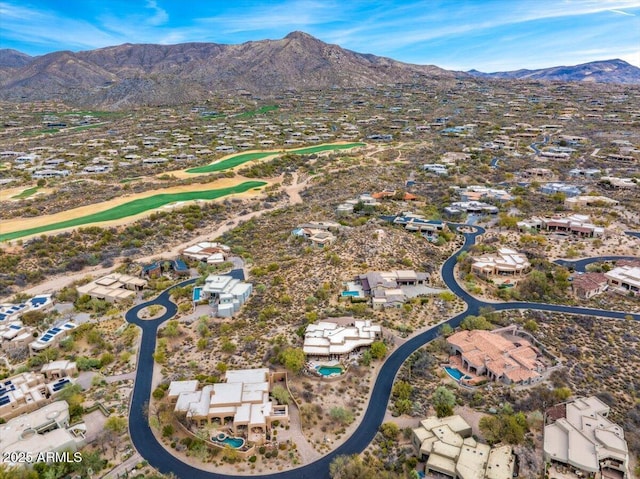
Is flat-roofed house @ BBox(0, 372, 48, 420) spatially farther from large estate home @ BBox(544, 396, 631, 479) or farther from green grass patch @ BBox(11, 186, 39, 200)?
green grass patch @ BBox(11, 186, 39, 200)

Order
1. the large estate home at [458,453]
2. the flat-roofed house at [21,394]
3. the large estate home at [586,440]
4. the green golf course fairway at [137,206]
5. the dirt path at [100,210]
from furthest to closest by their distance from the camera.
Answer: the dirt path at [100,210], the green golf course fairway at [137,206], the flat-roofed house at [21,394], the large estate home at [586,440], the large estate home at [458,453]

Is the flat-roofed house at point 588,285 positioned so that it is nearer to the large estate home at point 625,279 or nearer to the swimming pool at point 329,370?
the large estate home at point 625,279

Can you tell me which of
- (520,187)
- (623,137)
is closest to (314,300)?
(520,187)

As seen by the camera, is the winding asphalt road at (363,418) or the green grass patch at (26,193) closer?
the winding asphalt road at (363,418)

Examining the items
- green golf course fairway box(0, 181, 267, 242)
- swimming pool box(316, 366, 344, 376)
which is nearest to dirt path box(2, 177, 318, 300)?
green golf course fairway box(0, 181, 267, 242)

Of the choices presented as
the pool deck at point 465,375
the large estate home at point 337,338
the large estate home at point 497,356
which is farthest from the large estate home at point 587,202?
the large estate home at point 337,338

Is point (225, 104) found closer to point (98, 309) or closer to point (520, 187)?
point (520, 187)

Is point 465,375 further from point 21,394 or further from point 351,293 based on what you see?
point 21,394
